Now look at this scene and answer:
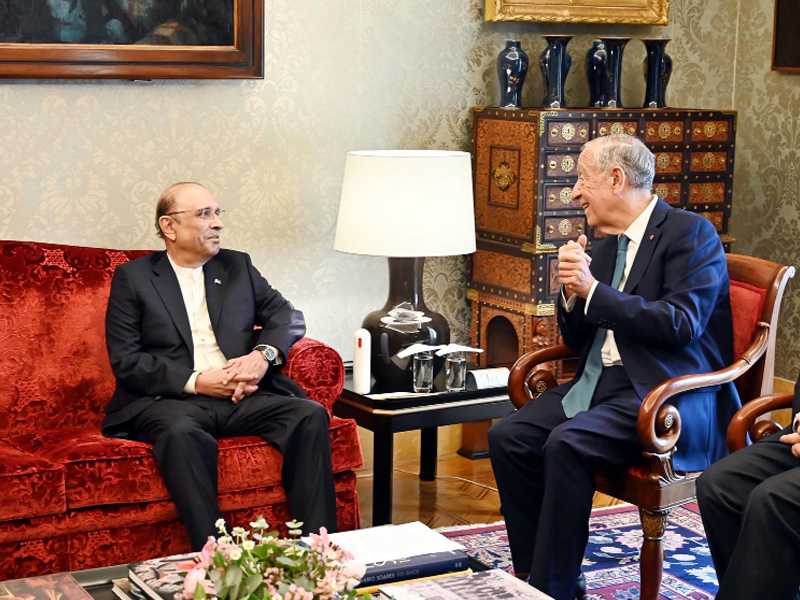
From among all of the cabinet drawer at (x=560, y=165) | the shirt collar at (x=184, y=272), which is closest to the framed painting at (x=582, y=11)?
the cabinet drawer at (x=560, y=165)

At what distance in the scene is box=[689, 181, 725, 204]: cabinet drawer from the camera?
5.20 m

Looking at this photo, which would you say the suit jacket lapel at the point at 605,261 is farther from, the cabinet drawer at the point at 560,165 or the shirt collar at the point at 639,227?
the cabinet drawer at the point at 560,165

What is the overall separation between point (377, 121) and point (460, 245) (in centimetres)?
93

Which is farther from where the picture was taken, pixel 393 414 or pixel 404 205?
pixel 404 205

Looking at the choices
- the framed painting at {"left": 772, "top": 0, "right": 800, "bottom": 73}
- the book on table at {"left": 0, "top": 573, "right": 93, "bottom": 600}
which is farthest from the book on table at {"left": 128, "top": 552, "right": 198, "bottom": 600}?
the framed painting at {"left": 772, "top": 0, "right": 800, "bottom": 73}

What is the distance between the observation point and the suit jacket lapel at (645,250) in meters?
3.60

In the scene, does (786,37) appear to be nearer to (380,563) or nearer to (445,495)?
(445,495)

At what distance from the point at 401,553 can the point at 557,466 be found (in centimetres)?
88

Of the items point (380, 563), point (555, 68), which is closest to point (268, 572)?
point (380, 563)

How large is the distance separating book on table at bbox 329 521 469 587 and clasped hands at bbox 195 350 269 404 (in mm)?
1152

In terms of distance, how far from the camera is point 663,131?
5082 millimetres

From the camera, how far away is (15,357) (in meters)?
3.93

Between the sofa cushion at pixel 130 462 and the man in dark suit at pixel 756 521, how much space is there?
1239 millimetres

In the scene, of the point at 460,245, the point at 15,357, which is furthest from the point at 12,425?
the point at 460,245
